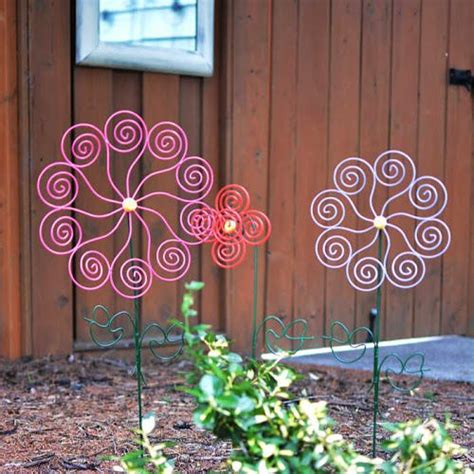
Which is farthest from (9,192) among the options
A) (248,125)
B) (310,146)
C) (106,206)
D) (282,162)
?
(310,146)

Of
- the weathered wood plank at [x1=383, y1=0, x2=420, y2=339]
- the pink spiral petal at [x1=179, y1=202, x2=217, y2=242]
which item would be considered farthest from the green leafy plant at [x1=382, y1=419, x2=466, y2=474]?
the weathered wood plank at [x1=383, y1=0, x2=420, y2=339]

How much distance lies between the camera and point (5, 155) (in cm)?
291

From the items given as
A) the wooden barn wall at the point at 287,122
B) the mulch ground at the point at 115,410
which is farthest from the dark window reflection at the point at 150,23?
the mulch ground at the point at 115,410

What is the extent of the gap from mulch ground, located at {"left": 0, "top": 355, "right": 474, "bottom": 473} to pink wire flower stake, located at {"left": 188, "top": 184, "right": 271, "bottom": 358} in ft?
1.41

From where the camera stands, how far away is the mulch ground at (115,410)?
6.93 ft

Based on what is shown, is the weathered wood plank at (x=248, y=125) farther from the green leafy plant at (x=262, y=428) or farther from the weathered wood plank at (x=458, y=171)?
the green leafy plant at (x=262, y=428)

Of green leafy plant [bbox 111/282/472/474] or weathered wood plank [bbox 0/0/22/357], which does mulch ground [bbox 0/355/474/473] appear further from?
green leafy plant [bbox 111/282/472/474]

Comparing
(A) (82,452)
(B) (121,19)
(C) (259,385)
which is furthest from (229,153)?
(C) (259,385)

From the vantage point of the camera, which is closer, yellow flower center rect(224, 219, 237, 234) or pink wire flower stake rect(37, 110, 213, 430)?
yellow flower center rect(224, 219, 237, 234)

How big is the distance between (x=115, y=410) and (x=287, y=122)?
1462 mm

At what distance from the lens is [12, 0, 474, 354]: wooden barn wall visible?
2.96 meters

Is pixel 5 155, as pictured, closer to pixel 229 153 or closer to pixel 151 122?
pixel 151 122

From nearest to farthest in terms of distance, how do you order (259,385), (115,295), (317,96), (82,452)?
(259,385) < (82,452) < (115,295) < (317,96)

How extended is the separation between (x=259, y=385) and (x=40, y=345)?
1697mm
